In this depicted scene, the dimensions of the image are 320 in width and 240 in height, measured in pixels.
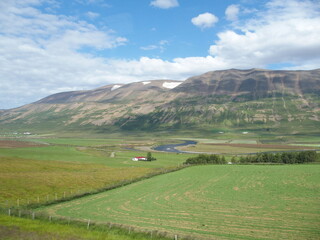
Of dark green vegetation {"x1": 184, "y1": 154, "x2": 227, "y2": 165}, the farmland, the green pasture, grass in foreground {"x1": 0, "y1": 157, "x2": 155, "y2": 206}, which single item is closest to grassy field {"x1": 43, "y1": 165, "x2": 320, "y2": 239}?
the farmland

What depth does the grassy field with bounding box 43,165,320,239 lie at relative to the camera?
27.3m

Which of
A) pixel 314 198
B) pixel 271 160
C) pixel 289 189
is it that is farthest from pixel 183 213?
pixel 271 160

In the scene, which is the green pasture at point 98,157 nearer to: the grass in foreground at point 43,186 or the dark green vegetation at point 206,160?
the dark green vegetation at point 206,160

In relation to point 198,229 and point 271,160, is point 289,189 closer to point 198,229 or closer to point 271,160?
point 198,229

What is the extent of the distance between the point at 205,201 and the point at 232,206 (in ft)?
17.5

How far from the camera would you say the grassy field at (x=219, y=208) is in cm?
2727

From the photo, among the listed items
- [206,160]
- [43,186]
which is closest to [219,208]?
[43,186]

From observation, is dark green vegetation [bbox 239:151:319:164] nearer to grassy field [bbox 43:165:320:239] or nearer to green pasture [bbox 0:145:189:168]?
green pasture [bbox 0:145:189:168]

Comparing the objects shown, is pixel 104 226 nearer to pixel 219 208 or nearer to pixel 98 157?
pixel 219 208

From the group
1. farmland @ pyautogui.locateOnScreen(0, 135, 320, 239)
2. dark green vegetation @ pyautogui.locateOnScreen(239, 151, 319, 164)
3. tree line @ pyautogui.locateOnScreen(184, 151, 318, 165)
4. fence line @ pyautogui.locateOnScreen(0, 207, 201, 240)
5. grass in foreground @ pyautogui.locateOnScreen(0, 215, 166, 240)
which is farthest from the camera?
tree line @ pyautogui.locateOnScreen(184, 151, 318, 165)

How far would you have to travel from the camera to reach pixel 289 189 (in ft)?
153

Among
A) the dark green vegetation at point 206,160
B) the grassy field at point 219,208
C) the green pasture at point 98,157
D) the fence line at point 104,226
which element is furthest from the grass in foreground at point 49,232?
the dark green vegetation at point 206,160

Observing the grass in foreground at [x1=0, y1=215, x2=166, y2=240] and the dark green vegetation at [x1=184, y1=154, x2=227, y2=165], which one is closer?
the grass in foreground at [x1=0, y1=215, x2=166, y2=240]

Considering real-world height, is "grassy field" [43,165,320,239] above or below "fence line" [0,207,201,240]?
below
